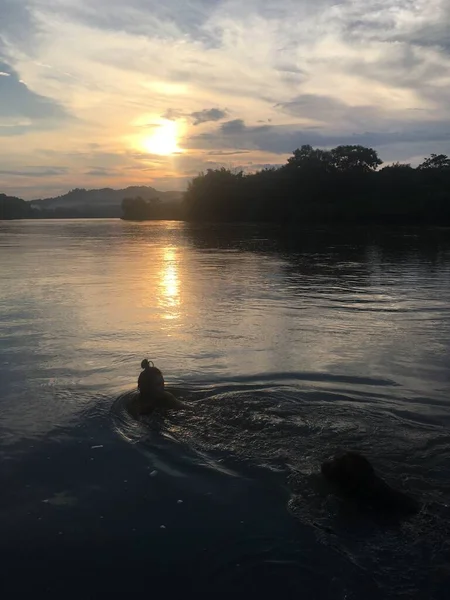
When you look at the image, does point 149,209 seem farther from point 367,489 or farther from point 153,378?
point 367,489

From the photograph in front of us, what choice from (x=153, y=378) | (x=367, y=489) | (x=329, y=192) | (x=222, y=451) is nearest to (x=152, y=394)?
(x=153, y=378)

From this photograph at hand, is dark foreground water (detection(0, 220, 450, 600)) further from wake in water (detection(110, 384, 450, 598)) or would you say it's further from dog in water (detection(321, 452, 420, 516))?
dog in water (detection(321, 452, 420, 516))

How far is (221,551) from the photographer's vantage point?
222 inches

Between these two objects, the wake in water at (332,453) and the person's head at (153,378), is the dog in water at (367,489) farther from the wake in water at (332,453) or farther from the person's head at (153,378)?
the person's head at (153,378)

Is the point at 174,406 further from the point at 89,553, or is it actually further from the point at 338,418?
the point at 89,553

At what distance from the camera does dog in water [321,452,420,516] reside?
20.1 feet

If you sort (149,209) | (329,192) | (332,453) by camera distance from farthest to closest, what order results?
(149,209) < (329,192) < (332,453)

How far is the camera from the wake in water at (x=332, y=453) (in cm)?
546

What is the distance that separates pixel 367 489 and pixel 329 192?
122 m

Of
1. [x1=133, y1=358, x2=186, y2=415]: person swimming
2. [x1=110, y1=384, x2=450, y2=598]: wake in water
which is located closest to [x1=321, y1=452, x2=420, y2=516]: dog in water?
[x1=110, y1=384, x2=450, y2=598]: wake in water

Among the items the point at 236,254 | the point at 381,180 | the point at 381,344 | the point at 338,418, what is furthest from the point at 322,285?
the point at 381,180

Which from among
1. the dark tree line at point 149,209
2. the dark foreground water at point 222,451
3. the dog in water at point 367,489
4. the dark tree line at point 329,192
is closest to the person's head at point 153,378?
the dark foreground water at point 222,451

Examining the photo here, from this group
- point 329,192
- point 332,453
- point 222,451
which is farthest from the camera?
point 329,192

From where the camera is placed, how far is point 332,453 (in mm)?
7539
